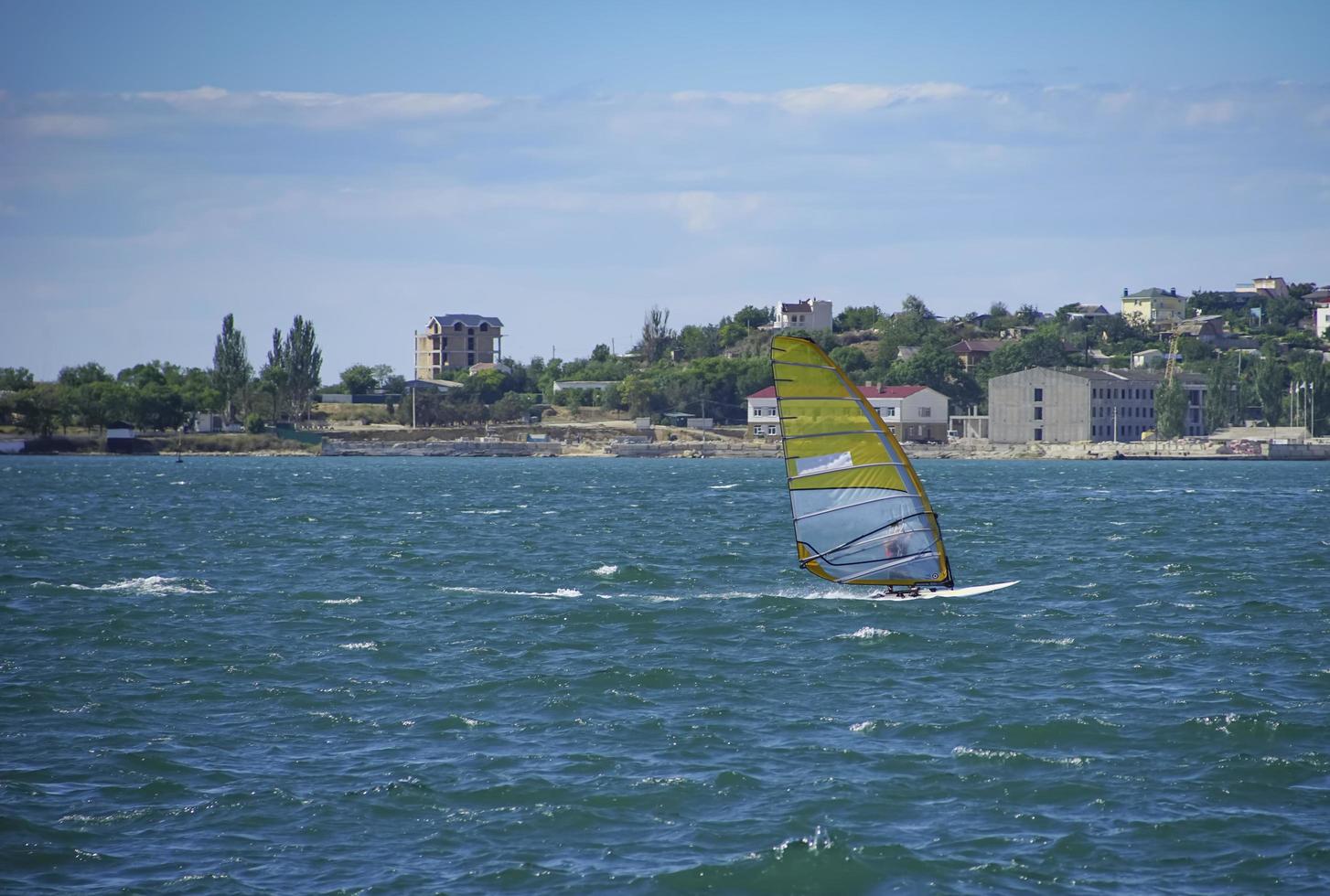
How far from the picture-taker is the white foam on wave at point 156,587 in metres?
32.4

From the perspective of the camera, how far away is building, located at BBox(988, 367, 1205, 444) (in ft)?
522

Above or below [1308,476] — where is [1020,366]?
above

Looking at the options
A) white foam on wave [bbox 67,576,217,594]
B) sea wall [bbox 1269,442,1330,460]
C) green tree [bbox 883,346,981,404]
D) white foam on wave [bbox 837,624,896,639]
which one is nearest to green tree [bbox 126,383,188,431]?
green tree [bbox 883,346,981,404]

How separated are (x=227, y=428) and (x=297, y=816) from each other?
564 ft

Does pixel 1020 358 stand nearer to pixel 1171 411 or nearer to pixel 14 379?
pixel 1171 411

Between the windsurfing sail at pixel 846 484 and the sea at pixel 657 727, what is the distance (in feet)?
3.69

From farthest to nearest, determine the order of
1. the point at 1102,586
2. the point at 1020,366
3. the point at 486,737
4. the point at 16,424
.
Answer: the point at 1020,366
the point at 16,424
the point at 1102,586
the point at 486,737

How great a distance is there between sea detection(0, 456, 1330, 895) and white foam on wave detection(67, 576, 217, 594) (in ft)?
0.61

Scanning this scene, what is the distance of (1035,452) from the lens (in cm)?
15688

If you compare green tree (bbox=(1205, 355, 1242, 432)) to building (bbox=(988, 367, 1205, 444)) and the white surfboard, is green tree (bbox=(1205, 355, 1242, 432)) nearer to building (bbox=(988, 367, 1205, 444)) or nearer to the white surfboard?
building (bbox=(988, 367, 1205, 444))

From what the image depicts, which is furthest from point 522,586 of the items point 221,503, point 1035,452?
point 1035,452

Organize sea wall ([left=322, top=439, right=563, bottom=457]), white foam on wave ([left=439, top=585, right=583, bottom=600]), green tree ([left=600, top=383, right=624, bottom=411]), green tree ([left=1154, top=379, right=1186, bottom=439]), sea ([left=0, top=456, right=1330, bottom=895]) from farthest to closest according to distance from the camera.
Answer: green tree ([left=600, top=383, right=624, bottom=411])
sea wall ([left=322, top=439, right=563, bottom=457])
green tree ([left=1154, top=379, right=1186, bottom=439])
white foam on wave ([left=439, top=585, right=583, bottom=600])
sea ([left=0, top=456, right=1330, bottom=895])

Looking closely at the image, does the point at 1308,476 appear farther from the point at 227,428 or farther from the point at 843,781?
the point at 227,428

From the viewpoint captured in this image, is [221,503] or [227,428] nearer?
[221,503]
